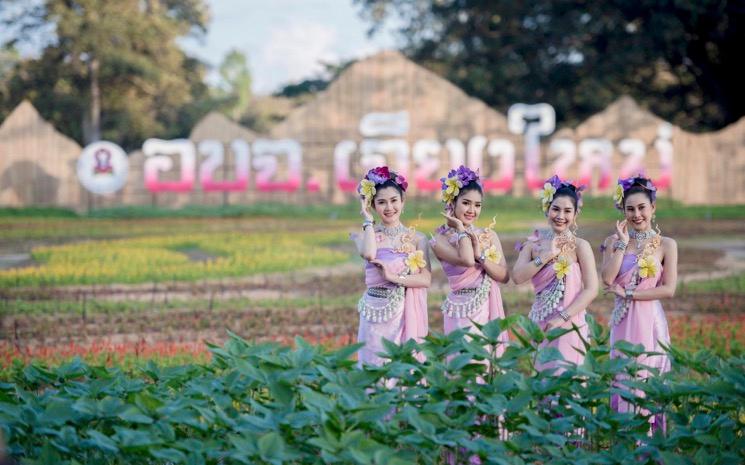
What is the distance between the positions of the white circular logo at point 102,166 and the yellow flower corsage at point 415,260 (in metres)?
14.7

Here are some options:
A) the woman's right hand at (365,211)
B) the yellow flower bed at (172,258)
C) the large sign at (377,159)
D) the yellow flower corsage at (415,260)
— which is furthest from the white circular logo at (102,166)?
the yellow flower corsage at (415,260)

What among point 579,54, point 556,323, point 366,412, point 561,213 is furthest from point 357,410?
point 579,54

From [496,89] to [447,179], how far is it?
65.9ft

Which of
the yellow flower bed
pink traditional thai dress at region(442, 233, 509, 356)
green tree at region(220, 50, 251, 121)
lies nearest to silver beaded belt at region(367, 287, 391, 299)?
pink traditional thai dress at region(442, 233, 509, 356)

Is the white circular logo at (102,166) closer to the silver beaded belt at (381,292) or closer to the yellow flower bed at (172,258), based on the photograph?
the yellow flower bed at (172,258)

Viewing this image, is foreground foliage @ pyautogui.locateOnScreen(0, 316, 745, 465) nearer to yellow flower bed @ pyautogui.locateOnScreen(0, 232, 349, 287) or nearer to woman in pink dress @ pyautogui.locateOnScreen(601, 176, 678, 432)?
woman in pink dress @ pyautogui.locateOnScreen(601, 176, 678, 432)

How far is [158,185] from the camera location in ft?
60.4

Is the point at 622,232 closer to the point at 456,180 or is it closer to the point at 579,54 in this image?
the point at 456,180

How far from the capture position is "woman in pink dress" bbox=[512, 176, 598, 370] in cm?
457

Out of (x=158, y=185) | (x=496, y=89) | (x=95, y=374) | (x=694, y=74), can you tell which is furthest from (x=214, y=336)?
(x=694, y=74)

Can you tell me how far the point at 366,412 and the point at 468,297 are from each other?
5.14ft

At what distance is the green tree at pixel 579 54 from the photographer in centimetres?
2264

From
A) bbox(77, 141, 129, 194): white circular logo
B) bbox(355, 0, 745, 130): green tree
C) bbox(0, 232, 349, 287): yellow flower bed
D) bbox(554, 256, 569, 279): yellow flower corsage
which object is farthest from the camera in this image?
bbox(355, 0, 745, 130): green tree

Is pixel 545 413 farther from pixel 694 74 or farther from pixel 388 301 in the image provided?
pixel 694 74
